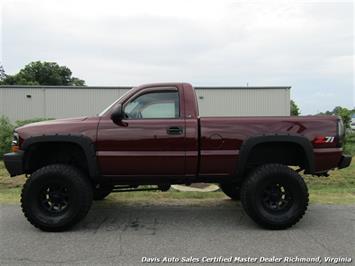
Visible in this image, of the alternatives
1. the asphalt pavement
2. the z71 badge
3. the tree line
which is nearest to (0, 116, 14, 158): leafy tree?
the asphalt pavement

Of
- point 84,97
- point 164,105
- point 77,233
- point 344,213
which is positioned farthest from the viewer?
point 84,97

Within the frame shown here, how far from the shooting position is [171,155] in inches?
225

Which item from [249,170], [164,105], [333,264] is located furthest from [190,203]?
[333,264]

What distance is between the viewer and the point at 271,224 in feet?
18.4

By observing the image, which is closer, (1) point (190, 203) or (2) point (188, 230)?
(2) point (188, 230)

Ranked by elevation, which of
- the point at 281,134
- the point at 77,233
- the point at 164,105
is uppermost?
the point at 164,105

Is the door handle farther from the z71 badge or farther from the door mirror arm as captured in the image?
the z71 badge

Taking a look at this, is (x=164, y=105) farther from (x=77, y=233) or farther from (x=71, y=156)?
(x=77, y=233)

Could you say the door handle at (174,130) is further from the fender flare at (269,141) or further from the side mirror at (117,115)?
the fender flare at (269,141)

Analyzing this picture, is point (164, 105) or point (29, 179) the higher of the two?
point (164, 105)

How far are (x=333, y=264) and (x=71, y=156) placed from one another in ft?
11.9

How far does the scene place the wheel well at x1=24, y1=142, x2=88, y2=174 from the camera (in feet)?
19.2

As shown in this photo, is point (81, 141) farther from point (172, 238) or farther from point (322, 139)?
point (322, 139)

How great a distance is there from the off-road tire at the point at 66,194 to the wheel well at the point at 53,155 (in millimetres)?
307
